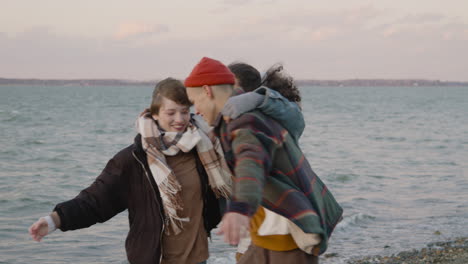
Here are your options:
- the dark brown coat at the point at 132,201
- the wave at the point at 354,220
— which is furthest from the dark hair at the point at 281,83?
the wave at the point at 354,220

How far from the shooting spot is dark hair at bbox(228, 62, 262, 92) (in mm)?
3289

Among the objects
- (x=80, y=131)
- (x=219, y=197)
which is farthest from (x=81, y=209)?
(x=80, y=131)

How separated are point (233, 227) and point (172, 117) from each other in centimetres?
167

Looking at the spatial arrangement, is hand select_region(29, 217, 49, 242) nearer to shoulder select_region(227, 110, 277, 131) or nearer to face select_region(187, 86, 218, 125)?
face select_region(187, 86, 218, 125)

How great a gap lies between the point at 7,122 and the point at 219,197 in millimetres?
37297

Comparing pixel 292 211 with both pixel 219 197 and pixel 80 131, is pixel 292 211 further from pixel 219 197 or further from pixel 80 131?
pixel 80 131

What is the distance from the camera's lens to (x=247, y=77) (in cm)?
329

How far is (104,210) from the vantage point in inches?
128

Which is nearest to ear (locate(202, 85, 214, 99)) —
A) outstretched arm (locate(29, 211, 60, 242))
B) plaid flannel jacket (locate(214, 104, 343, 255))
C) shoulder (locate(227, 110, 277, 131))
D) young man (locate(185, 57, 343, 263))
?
young man (locate(185, 57, 343, 263))

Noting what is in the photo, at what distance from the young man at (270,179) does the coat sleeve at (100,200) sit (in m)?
0.81

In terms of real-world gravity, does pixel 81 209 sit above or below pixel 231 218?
below

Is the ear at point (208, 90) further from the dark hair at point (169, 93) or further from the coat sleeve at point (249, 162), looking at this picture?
the dark hair at point (169, 93)

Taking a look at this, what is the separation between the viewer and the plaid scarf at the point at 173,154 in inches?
126

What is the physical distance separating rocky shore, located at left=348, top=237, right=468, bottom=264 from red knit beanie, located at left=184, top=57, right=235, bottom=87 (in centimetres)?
522
